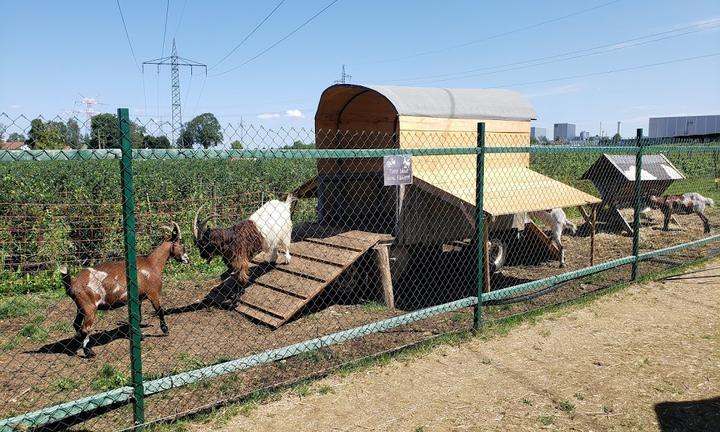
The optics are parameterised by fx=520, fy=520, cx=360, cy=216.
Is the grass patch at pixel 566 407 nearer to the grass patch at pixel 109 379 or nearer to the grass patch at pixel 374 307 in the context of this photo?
the grass patch at pixel 374 307

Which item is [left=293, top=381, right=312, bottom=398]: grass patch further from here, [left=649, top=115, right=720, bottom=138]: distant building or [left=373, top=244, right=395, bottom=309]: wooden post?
[left=649, top=115, right=720, bottom=138]: distant building

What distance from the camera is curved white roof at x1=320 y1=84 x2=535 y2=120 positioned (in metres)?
7.29

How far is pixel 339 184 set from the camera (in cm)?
878

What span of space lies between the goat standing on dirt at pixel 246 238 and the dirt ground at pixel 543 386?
9.67 ft

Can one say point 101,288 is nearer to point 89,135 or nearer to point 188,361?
point 188,361

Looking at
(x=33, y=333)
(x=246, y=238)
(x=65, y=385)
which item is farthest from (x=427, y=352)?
(x=33, y=333)

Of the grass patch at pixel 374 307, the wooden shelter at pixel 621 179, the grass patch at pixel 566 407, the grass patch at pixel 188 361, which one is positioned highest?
the wooden shelter at pixel 621 179

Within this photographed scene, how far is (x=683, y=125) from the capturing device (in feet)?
188

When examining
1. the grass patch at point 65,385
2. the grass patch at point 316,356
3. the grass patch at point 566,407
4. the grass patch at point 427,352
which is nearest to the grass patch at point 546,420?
the grass patch at point 427,352

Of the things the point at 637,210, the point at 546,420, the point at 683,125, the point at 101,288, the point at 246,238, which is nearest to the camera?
the point at 546,420

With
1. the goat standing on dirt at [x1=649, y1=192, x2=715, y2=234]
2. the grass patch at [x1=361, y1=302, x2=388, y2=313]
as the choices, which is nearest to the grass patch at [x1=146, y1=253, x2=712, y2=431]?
the grass patch at [x1=361, y1=302, x2=388, y2=313]

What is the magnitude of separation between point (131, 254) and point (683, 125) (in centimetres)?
6611

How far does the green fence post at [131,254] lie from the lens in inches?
127

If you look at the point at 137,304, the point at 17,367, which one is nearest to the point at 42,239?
the point at 17,367
